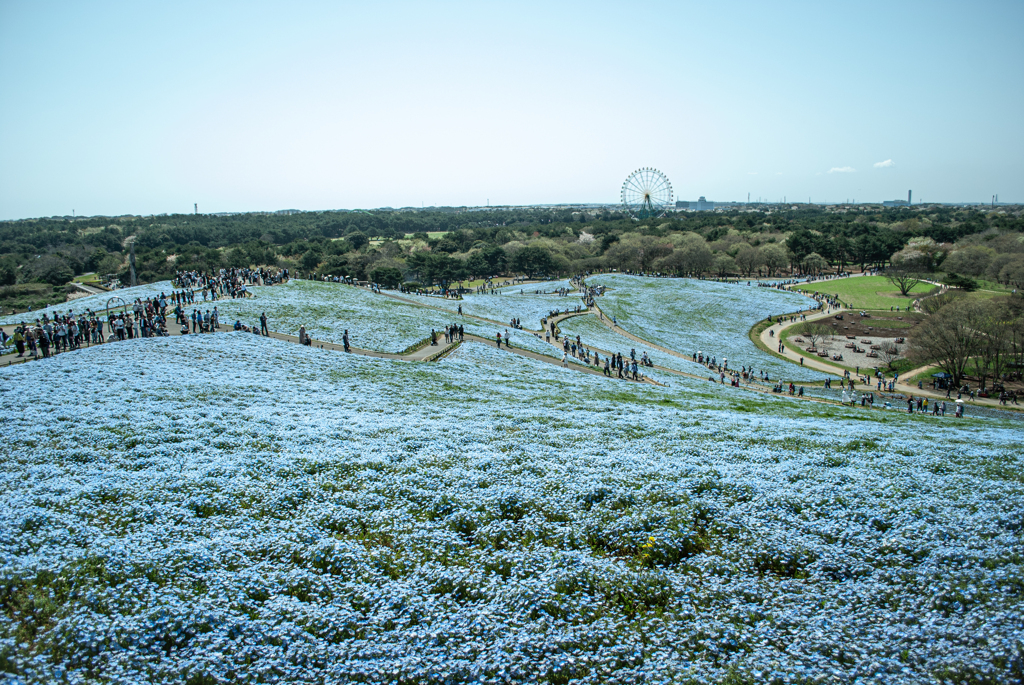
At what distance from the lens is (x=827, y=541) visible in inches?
440

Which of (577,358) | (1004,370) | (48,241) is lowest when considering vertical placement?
(1004,370)

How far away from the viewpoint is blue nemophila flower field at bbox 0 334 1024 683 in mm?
8086

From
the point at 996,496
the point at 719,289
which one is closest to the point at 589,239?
the point at 719,289

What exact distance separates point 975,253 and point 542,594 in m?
131

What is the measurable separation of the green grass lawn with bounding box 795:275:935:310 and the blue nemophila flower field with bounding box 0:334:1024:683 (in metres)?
82.4

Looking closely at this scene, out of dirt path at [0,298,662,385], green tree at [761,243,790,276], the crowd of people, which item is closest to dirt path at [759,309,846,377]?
dirt path at [0,298,662,385]

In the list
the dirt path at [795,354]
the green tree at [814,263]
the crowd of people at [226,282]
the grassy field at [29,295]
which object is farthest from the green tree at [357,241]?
the green tree at [814,263]

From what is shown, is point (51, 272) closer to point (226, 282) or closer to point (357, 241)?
point (357, 241)

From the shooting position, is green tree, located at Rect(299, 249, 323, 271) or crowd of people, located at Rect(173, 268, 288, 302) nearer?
crowd of people, located at Rect(173, 268, 288, 302)

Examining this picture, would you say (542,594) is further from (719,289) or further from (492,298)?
(719,289)

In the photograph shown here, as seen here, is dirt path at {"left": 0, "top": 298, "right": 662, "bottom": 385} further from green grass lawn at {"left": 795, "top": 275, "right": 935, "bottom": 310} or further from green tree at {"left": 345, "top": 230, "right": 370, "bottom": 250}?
green tree at {"left": 345, "top": 230, "right": 370, "bottom": 250}

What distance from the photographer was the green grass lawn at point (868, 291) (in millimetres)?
89375

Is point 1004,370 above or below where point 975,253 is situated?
below

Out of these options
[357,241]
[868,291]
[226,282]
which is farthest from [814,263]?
[226,282]
